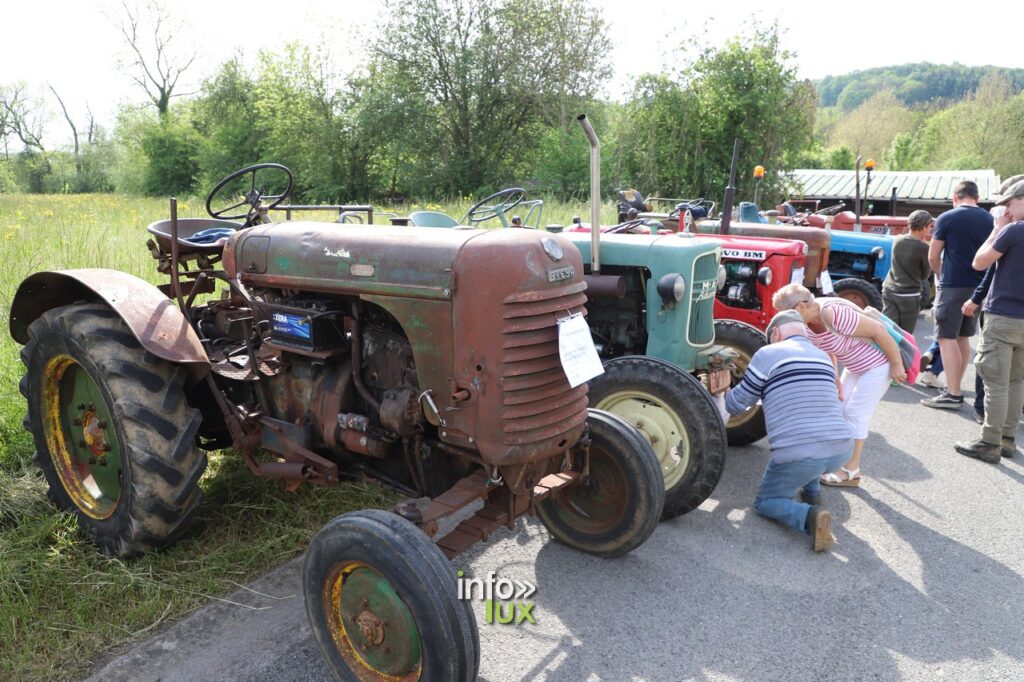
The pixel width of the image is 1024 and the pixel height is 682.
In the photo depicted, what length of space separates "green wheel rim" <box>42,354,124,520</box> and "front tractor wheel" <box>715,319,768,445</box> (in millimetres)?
3616

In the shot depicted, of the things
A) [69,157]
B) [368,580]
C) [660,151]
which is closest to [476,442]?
[368,580]

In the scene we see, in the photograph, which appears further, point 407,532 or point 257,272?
point 257,272

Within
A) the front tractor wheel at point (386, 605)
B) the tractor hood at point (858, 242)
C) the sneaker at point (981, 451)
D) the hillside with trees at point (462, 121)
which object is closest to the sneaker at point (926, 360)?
the sneaker at point (981, 451)

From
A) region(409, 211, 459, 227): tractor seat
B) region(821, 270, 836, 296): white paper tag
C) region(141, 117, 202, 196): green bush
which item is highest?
region(141, 117, 202, 196): green bush

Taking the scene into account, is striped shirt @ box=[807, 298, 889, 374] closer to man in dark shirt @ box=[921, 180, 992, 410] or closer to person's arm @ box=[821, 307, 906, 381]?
person's arm @ box=[821, 307, 906, 381]

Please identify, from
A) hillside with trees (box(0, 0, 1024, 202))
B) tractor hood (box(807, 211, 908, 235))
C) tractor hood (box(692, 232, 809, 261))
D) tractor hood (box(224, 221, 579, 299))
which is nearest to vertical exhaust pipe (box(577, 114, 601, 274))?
tractor hood (box(224, 221, 579, 299))

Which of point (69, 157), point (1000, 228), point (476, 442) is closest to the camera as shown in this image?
point (476, 442)

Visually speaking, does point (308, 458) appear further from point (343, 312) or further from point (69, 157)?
point (69, 157)

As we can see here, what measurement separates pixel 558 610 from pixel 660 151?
14.1 metres

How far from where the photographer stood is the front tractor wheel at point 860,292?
7.75 meters

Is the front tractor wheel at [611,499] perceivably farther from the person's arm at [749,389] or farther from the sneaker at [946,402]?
the sneaker at [946,402]

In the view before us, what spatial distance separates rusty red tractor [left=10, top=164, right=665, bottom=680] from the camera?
2174mm

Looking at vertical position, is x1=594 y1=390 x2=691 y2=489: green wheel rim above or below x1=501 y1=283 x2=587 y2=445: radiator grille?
below

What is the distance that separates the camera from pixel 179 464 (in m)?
2.75
